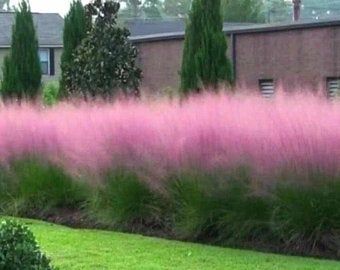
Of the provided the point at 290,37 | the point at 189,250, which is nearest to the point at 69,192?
the point at 189,250

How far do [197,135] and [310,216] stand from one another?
1.77 metres

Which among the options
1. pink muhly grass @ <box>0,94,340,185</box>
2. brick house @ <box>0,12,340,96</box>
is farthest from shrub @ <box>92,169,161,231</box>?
brick house @ <box>0,12,340,96</box>

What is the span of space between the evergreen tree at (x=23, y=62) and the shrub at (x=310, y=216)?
13.4 meters

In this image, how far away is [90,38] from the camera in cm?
1911

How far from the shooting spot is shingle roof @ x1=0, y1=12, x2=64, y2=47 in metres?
43.0

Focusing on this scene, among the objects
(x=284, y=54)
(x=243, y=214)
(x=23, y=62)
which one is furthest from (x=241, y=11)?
(x=243, y=214)

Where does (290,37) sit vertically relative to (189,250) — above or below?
above

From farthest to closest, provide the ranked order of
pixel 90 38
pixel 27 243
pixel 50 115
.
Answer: pixel 90 38 < pixel 50 115 < pixel 27 243

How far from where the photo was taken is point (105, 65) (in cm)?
1867

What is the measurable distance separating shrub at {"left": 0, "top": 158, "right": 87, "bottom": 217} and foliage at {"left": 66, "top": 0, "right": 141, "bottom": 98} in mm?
4521

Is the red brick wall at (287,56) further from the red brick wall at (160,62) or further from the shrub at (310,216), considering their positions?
the shrub at (310,216)

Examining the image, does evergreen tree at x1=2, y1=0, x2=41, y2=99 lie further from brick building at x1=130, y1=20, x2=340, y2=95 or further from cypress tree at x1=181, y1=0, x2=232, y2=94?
cypress tree at x1=181, y1=0, x2=232, y2=94

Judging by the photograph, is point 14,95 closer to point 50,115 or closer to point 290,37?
point 290,37

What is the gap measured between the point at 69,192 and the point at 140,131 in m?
1.84
